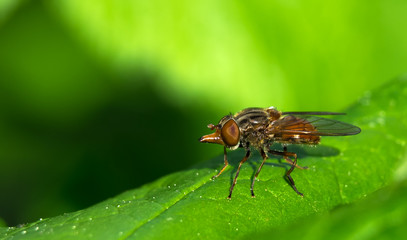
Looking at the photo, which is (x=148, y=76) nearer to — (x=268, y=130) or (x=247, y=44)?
(x=247, y=44)

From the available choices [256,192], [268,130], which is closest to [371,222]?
[256,192]

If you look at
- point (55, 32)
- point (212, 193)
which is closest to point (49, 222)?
point (212, 193)

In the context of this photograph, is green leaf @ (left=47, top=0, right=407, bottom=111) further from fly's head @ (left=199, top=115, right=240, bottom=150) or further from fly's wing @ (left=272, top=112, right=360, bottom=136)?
fly's head @ (left=199, top=115, right=240, bottom=150)

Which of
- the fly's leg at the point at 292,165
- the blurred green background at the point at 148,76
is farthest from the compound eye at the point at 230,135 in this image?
the blurred green background at the point at 148,76

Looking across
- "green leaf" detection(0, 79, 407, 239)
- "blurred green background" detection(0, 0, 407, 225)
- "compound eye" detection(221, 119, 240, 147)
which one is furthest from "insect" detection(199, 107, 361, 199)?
"blurred green background" detection(0, 0, 407, 225)

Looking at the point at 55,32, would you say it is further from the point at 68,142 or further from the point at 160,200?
the point at 160,200

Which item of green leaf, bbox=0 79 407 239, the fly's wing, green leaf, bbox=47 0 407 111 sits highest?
green leaf, bbox=47 0 407 111
